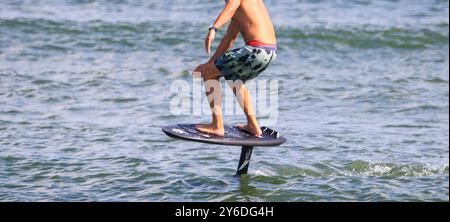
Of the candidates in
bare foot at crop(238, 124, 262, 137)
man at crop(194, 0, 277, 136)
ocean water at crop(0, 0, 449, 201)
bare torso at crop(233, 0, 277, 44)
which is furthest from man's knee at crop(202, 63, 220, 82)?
ocean water at crop(0, 0, 449, 201)

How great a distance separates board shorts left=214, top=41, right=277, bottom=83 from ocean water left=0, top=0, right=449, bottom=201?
133 centimetres

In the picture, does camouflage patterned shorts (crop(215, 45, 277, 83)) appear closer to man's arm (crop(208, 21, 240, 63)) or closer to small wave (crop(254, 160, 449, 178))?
man's arm (crop(208, 21, 240, 63))

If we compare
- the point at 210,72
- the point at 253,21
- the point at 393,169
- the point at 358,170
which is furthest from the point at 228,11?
the point at 393,169

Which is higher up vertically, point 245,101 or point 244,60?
point 244,60

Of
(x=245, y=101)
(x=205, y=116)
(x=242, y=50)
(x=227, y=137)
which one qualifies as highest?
(x=242, y=50)

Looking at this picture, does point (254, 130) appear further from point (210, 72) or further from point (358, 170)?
point (358, 170)

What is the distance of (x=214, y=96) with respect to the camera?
29.3 ft

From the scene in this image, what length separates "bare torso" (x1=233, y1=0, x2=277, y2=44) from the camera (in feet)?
28.5

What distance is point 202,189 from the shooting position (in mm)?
9758

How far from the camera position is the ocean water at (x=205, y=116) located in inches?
394

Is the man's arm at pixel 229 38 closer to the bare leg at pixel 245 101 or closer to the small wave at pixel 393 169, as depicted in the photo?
the bare leg at pixel 245 101

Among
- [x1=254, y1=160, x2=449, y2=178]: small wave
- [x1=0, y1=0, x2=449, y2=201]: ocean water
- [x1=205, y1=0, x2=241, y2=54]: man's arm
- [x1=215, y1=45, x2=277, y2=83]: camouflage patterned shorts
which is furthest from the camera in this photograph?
[x1=254, y1=160, x2=449, y2=178]: small wave

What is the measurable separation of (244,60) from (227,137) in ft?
2.50

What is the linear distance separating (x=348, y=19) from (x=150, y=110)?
8.41 meters
